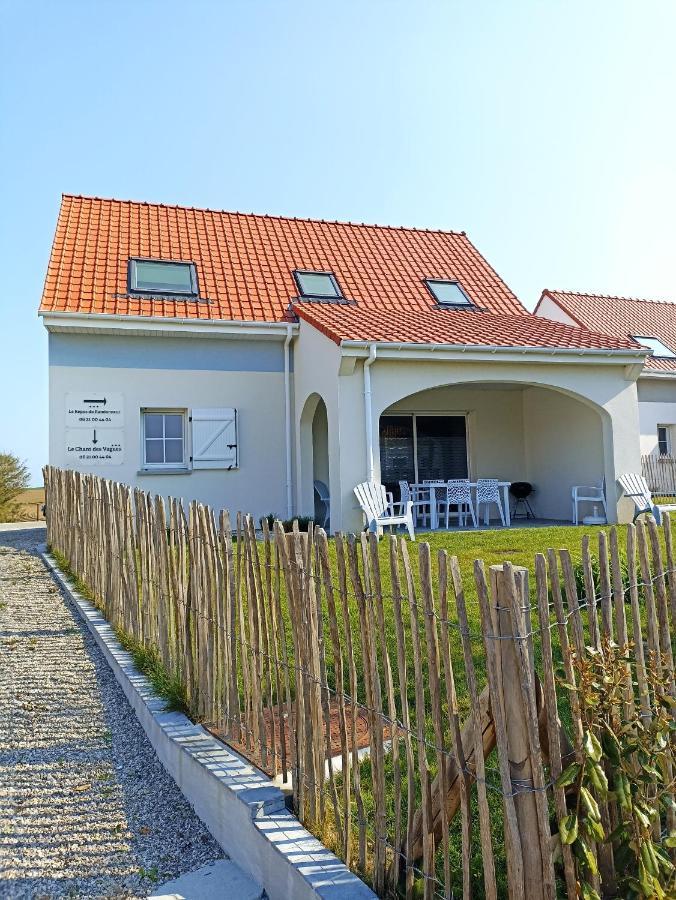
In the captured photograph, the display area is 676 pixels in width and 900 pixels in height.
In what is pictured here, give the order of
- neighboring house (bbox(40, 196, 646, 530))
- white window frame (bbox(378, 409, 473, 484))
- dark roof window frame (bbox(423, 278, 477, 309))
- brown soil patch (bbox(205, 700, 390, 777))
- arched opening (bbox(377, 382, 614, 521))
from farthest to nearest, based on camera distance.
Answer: dark roof window frame (bbox(423, 278, 477, 309)), white window frame (bbox(378, 409, 473, 484)), arched opening (bbox(377, 382, 614, 521)), neighboring house (bbox(40, 196, 646, 530)), brown soil patch (bbox(205, 700, 390, 777))

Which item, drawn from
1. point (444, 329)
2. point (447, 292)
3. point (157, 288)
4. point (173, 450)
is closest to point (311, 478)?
point (173, 450)

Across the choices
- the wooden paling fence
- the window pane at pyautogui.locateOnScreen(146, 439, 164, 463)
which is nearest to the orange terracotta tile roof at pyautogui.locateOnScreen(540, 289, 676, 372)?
the window pane at pyautogui.locateOnScreen(146, 439, 164, 463)

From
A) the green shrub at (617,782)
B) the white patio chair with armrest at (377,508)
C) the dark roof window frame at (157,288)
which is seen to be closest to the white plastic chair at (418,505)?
the white patio chair with armrest at (377,508)

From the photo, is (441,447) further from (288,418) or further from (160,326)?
(160,326)

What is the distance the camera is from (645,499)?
1159 centimetres

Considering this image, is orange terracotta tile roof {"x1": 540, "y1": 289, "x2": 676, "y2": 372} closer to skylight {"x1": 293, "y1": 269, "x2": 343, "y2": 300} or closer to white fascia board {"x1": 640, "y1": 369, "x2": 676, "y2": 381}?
white fascia board {"x1": 640, "y1": 369, "x2": 676, "y2": 381}

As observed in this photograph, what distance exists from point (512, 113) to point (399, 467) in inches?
284

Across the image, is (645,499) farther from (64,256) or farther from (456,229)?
(64,256)

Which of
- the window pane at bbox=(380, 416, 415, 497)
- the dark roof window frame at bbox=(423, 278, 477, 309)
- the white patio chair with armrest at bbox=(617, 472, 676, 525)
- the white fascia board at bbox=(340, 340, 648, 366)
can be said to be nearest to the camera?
the white fascia board at bbox=(340, 340, 648, 366)

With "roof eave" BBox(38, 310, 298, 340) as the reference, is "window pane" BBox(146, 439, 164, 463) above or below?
below

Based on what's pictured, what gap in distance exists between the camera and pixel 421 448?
47.2 feet

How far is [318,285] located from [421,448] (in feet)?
13.7

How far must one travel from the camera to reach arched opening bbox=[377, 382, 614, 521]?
542 inches

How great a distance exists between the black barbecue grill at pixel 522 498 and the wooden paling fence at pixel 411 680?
32.8 feet
